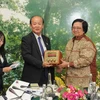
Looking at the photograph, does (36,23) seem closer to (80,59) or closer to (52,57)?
(52,57)

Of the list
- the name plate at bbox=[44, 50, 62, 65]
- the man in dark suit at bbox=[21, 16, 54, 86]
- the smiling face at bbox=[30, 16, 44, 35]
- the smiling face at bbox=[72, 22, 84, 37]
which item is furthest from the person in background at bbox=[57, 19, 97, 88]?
the smiling face at bbox=[30, 16, 44, 35]

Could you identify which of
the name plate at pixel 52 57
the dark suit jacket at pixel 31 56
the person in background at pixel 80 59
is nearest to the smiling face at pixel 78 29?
the person in background at pixel 80 59

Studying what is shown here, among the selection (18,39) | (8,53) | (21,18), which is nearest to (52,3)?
(21,18)

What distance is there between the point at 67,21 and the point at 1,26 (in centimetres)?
120

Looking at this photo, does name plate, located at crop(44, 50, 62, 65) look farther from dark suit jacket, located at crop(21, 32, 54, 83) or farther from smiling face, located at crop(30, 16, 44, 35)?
smiling face, located at crop(30, 16, 44, 35)

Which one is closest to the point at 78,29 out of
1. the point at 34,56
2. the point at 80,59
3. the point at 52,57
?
the point at 80,59

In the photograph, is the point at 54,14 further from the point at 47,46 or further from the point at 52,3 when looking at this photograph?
the point at 47,46

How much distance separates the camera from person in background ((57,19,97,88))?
271 cm

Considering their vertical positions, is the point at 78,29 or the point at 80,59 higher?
the point at 78,29

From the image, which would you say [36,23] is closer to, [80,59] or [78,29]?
[78,29]

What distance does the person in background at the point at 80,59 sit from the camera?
2.71 metres

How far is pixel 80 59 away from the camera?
2.70 m

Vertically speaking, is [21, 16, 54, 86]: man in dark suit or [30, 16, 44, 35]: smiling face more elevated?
[30, 16, 44, 35]: smiling face

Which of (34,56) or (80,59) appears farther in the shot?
(34,56)
